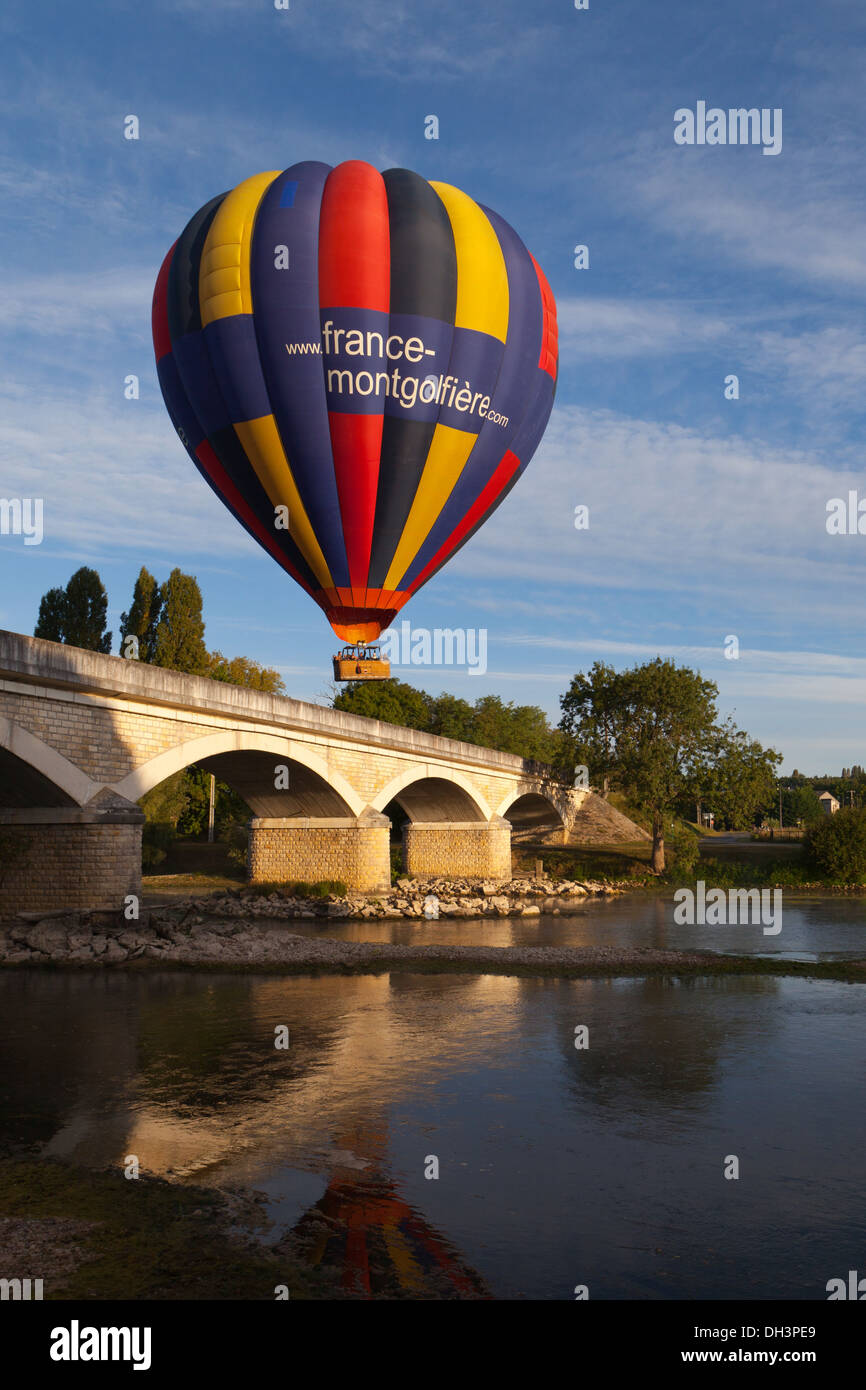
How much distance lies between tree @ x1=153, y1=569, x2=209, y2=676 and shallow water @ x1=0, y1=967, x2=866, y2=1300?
50335mm

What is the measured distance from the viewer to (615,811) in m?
84.8

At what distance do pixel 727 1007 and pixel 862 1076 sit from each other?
591cm

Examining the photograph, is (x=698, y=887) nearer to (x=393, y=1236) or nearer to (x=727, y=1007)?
(x=727, y=1007)

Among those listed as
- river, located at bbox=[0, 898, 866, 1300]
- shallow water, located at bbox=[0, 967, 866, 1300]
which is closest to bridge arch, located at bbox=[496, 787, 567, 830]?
river, located at bbox=[0, 898, 866, 1300]

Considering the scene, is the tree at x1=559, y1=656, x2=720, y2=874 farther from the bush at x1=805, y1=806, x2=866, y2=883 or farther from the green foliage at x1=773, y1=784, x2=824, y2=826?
the green foliage at x1=773, y1=784, x2=824, y2=826

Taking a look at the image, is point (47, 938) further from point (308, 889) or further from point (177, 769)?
point (308, 889)

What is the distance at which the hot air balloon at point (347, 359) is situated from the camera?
108 ft

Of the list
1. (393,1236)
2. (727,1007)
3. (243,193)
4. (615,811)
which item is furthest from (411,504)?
(615,811)

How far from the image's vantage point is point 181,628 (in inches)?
2852

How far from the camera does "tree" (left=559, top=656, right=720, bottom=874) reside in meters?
65.6

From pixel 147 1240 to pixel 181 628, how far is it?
65624 millimetres

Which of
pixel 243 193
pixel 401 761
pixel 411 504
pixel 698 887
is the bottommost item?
pixel 698 887

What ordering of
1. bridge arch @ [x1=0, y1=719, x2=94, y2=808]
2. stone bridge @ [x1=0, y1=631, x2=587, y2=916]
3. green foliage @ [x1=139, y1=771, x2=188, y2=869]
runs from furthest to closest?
1. green foliage @ [x1=139, y1=771, x2=188, y2=869]
2. stone bridge @ [x1=0, y1=631, x2=587, y2=916]
3. bridge arch @ [x1=0, y1=719, x2=94, y2=808]

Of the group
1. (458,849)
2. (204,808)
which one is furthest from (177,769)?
(204,808)
